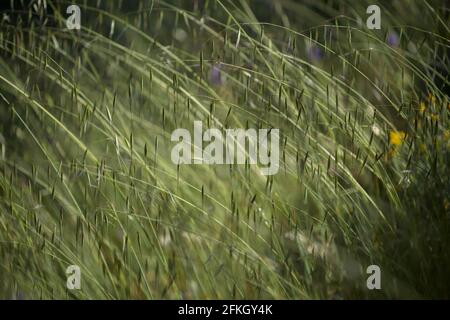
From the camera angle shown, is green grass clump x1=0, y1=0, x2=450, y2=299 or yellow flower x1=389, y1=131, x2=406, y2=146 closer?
green grass clump x1=0, y1=0, x2=450, y2=299

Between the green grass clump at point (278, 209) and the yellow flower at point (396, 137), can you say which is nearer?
the green grass clump at point (278, 209)

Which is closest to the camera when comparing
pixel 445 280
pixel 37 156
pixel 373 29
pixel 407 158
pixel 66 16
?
pixel 445 280

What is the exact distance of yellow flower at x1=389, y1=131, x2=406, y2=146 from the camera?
1775 mm

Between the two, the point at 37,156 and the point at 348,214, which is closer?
the point at 348,214

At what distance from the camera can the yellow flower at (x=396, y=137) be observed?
178 cm

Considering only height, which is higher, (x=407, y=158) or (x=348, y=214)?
(x=407, y=158)

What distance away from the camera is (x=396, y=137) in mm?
1817

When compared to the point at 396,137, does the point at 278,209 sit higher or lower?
lower

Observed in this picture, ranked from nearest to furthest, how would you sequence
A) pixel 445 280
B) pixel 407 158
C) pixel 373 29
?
pixel 445 280 < pixel 407 158 < pixel 373 29
